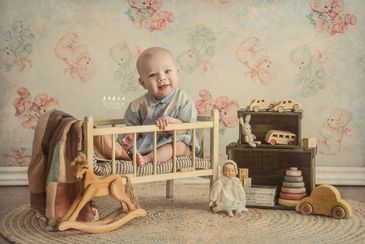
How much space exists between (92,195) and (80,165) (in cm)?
10

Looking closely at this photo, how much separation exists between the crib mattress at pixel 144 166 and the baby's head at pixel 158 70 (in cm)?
26

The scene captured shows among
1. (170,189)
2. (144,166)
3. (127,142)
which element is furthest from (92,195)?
(170,189)

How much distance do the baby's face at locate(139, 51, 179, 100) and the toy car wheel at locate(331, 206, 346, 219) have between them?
2.33 ft

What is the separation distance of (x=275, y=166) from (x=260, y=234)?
1.81 feet

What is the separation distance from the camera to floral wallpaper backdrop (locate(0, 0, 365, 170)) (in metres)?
2.72

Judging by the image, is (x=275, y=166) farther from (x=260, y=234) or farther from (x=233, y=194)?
(x=260, y=234)

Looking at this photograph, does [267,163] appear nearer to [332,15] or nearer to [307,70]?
[307,70]

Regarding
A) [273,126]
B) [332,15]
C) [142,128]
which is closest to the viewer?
[142,128]

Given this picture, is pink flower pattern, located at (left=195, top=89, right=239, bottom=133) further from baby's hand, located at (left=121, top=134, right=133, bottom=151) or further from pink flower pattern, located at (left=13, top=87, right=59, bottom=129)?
pink flower pattern, located at (left=13, top=87, right=59, bottom=129)

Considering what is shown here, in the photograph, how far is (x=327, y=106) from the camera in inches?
109

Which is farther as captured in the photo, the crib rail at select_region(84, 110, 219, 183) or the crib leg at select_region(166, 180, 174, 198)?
the crib leg at select_region(166, 180, 174, 198)

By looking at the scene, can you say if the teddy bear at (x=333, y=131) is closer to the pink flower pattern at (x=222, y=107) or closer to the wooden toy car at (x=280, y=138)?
the pink flower pattern at (x=222, y=107)

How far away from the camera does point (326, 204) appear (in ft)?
6.90

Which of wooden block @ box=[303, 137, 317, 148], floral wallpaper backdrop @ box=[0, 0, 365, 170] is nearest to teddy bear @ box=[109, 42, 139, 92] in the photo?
floral wallpaper backdrop @ box=[0, 0, 365, 170]
